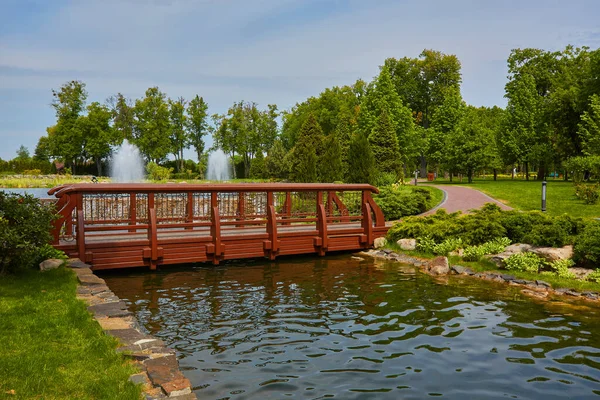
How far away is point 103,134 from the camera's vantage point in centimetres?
7162

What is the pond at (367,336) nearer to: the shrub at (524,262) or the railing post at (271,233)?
the shrub at (524,262)

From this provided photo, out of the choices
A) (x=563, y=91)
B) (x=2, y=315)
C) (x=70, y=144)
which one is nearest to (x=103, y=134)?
(x=70, y=144)

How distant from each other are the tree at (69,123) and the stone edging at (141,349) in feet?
226

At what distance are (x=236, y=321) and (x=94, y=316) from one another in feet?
8.50

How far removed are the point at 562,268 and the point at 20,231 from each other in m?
12.7

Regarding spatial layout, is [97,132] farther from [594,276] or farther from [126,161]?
[594,276]

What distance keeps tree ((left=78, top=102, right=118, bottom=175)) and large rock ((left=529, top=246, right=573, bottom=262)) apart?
68343 millimetres

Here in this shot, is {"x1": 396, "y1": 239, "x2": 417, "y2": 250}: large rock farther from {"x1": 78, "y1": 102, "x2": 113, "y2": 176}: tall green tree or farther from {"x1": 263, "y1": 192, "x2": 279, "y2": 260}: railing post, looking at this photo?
{"x1": 78, "y1": 102, "x2": 113, "y2": 176}: tall green tree

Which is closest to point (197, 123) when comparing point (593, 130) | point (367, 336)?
point (593, 130)

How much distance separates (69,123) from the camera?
239 ft

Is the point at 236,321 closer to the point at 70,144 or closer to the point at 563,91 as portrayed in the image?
the point at 563,91

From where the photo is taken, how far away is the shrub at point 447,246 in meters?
15.8

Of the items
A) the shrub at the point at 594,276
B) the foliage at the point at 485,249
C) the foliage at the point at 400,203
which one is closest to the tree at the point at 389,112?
the foliage at the point at 400,203

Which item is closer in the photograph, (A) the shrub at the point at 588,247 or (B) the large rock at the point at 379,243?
(A) the shrub at the point at 588,247
